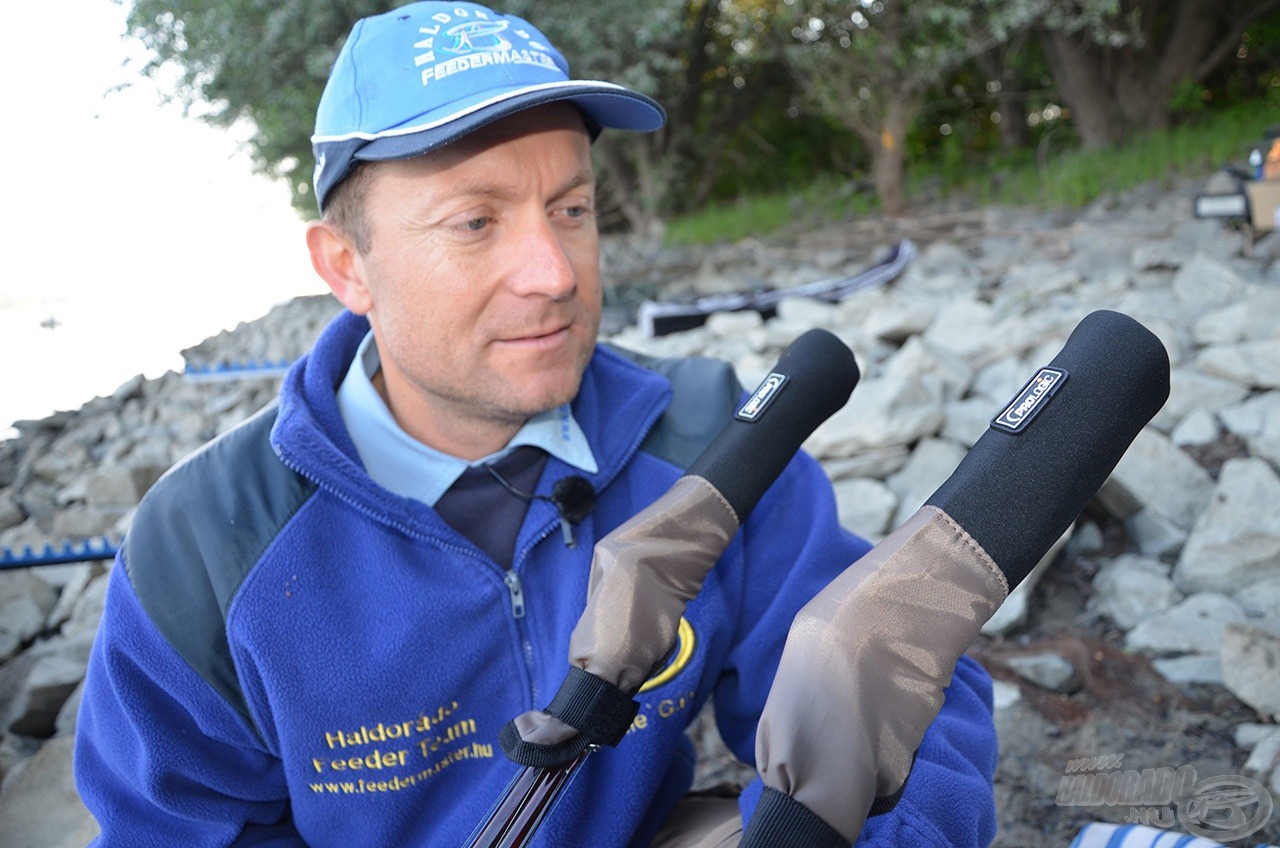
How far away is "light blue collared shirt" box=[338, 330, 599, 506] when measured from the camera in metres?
1.94

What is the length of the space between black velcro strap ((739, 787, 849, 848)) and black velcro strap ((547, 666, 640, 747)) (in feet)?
1.15

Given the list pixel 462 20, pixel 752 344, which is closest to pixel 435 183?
pixel 462 20

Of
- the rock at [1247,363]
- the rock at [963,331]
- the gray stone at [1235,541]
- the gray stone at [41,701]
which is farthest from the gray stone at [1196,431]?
the gray stone at [41,701]

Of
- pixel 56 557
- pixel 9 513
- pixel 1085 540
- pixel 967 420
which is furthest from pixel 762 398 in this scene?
pixel 9 513

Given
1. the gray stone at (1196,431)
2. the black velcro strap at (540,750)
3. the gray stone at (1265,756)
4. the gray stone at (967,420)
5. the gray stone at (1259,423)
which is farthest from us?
the gray stone at (967,420)

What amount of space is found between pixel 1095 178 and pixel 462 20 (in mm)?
9458

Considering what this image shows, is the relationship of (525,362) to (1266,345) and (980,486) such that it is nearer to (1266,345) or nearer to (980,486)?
(980,486)

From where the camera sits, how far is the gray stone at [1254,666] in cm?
242

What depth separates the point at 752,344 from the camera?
6.19 metres

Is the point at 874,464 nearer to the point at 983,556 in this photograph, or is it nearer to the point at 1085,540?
the point at 1085,540

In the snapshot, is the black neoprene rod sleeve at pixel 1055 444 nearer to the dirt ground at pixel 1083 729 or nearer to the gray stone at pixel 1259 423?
the dirt ground at pixel 1083 729

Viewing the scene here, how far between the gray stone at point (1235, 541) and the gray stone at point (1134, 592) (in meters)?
0.08

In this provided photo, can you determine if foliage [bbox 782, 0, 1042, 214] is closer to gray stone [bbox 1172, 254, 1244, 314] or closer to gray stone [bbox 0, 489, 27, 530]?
gray stone [bbox 1172, 254, 1244, 314]

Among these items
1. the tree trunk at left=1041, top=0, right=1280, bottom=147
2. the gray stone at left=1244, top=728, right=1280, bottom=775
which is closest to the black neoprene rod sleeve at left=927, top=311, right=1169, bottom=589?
the gray stone at left=1244, top=728, right=1280, bottom=775
